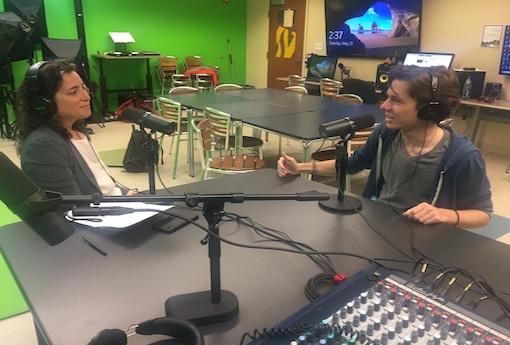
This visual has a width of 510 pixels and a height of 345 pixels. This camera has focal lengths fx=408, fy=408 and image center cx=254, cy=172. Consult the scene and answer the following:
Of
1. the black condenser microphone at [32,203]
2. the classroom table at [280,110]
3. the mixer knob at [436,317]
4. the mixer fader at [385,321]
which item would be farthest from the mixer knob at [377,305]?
the classroom table at [280,110]

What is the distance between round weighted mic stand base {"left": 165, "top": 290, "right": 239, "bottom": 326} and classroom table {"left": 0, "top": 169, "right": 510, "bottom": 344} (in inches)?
0.6

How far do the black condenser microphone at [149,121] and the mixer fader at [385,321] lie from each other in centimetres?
77

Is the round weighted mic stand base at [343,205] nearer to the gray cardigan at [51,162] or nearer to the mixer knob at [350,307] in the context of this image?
the mixer knob at [350,307]

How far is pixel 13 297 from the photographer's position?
2.24 metres

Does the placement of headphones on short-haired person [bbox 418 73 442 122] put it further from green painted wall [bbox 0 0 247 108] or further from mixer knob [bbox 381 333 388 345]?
green painted wall [bbox 0 0 247 108]

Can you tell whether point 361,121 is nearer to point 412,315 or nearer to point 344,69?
point 412,315

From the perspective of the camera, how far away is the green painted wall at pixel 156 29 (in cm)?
682

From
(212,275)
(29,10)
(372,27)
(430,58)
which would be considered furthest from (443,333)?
(29,10)

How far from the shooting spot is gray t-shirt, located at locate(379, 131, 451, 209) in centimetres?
162

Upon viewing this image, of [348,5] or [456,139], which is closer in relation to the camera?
[456,139]

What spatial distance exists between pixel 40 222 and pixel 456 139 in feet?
4.83

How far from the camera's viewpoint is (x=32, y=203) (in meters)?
0.68

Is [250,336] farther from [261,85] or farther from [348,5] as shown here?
[261,85]

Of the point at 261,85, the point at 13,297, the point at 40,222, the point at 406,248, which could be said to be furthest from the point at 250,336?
the point at 261,85
